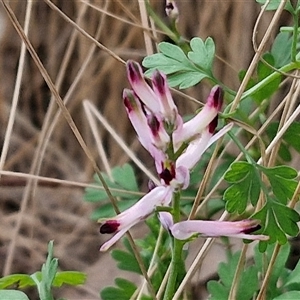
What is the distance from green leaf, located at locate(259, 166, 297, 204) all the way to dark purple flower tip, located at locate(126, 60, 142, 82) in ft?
0.44

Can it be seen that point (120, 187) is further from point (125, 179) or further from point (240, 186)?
point (240, 186)

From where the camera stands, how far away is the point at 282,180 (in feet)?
1.53

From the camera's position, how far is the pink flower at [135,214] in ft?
1.22

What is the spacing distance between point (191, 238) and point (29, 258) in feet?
2.74

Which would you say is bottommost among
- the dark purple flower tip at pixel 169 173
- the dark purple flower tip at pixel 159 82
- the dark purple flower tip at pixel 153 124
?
the dark purple flower tip at pixel 169 173

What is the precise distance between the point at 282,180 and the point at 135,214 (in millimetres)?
137

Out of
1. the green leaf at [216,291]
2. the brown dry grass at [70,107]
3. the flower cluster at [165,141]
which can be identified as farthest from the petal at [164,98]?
the brown dry grass at [70,107]

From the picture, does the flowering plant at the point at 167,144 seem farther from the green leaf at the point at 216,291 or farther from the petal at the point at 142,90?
the green leaf at the point at 216,291

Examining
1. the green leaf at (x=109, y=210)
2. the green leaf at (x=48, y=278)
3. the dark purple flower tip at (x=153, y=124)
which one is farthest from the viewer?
the green leaf at (x=109, y=210)

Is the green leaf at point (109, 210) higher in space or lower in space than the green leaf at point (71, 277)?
lower

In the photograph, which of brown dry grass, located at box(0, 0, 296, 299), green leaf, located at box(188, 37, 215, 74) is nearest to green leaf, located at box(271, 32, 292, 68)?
green leaf, located at box(188, 37, 215, 74)

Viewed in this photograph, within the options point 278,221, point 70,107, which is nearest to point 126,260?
point 278,221

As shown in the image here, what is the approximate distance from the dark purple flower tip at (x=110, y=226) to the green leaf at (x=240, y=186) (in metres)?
0.11

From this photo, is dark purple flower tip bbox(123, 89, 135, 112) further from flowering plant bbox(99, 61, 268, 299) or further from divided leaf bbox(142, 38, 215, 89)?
divided leaf bbox(142, 38, 215, 89)
